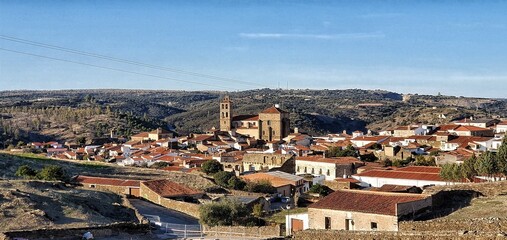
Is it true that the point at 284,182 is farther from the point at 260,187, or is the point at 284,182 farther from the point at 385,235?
the point at 385,235

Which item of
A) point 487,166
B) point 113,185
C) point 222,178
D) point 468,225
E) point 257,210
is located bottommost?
point 222,178

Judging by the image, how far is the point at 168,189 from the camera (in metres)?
29.7

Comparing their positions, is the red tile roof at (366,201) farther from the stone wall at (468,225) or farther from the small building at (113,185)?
the small building at (113,185)

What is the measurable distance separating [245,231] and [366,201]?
3821mm

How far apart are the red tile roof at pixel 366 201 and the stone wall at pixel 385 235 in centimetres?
395

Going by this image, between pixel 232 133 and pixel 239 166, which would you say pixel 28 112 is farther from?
pixel 239 166

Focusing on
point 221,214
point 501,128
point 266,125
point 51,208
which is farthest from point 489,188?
point 266,125

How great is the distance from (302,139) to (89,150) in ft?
75.9

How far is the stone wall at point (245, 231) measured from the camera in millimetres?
18250

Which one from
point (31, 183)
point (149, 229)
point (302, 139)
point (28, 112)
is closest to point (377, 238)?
point (149, 229)

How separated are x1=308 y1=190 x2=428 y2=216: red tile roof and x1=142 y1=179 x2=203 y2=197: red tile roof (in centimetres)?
1092

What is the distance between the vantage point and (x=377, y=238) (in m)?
12.7

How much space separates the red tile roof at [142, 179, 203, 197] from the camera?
28.9 m

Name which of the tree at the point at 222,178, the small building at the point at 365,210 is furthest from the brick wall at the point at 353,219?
the tree at the point at 222,178
